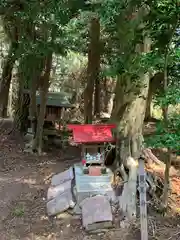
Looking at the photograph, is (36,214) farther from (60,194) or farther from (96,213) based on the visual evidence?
(96,213)

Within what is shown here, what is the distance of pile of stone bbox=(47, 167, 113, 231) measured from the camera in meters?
5.34

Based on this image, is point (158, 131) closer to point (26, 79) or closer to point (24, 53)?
point (24, 53)

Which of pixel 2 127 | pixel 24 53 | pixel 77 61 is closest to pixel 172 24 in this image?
pixel 24 53

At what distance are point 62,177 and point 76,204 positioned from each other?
38.4 inches

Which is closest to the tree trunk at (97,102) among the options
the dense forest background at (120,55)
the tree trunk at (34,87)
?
the dense forest background at (120,55)

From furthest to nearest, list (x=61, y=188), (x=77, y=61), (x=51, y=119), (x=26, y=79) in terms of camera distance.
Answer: (x=77, y=61), (x=51, y=119), (x=26, y=79), (x=61, y=188)

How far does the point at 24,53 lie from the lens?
8.12 metres

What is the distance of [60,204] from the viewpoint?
5.84m

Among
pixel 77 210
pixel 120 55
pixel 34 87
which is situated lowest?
pixel 77 210

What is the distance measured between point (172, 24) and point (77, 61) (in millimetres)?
12040

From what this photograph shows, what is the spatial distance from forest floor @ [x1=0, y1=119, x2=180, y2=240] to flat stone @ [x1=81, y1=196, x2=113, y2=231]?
5.1 inches

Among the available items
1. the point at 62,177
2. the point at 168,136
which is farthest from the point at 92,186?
the point at 168,136

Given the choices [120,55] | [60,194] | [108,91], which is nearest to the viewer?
[120,55]

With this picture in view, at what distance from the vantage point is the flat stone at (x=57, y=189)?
621 cm
